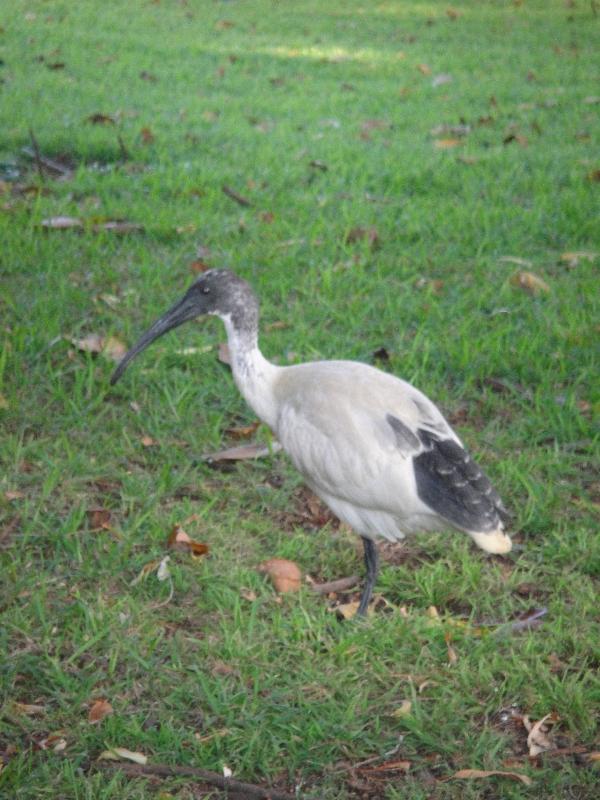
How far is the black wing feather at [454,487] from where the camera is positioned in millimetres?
3281

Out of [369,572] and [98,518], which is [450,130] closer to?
[98,518]

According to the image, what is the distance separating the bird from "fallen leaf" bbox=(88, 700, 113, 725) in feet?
2.83

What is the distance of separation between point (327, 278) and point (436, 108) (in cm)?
382

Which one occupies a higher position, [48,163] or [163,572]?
[48,163]

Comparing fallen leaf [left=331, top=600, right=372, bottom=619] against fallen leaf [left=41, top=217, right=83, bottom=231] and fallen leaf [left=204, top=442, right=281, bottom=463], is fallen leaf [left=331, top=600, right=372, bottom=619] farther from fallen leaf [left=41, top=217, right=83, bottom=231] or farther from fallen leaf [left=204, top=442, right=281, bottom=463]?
fallen leaf [left=41, top=217, right=83, bottom=231]

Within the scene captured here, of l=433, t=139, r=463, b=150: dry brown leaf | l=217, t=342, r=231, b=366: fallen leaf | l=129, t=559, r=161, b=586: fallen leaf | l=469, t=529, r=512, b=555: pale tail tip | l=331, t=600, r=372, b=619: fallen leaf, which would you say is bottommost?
l=331, t=600, r=372, b=619: fallen leaf

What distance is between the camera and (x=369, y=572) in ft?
11.6

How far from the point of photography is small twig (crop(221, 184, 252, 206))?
257 inches

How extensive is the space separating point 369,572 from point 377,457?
0.39m

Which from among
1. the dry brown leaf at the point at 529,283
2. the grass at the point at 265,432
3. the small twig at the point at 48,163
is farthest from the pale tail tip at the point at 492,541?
the small twig at the point at 48,163

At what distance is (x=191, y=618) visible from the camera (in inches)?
136

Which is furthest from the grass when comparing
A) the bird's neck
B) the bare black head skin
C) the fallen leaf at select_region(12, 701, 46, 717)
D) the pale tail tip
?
the bare black head skin

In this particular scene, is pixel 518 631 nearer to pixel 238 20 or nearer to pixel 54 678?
pixel 54 678

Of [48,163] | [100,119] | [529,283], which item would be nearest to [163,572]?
[529,283]
